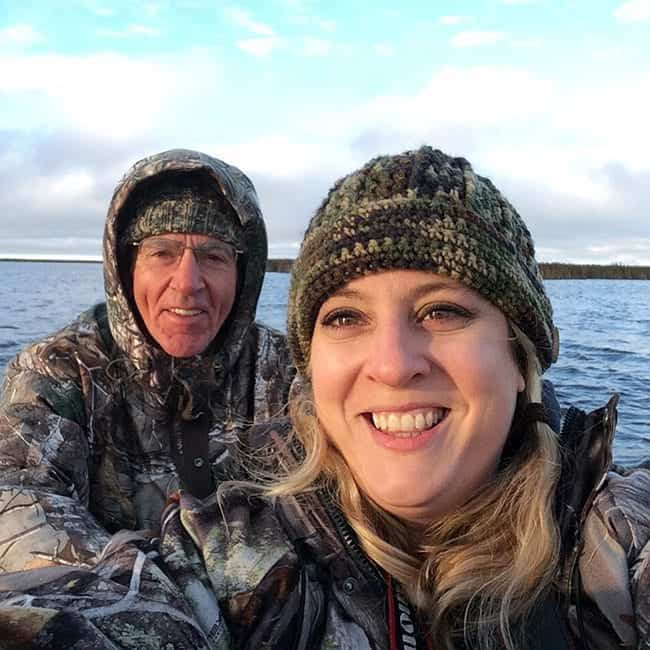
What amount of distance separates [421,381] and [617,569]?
668mm

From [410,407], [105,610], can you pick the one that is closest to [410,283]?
[410,407]

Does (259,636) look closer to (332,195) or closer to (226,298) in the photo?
(332,195)

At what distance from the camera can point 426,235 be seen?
6.37 ft

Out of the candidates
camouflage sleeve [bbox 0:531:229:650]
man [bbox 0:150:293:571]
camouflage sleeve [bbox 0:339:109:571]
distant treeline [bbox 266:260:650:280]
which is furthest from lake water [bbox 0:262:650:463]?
distant treeline [bbox 266:260:650:280]

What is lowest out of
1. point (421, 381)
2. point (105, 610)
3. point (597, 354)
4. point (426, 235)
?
point (597, 354)

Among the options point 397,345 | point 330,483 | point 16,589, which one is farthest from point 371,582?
point 16,589

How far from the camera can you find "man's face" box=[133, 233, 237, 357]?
4039 mm

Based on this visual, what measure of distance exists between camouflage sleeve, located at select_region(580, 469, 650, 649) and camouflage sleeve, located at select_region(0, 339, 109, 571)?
5.97 ft

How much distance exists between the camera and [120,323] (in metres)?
4.07

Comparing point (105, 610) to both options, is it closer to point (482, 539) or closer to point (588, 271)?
point (482, 539)

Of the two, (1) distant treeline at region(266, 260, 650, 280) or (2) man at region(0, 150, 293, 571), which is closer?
(2) man at region(0, 150, 293, 571)

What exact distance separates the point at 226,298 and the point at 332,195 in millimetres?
2186

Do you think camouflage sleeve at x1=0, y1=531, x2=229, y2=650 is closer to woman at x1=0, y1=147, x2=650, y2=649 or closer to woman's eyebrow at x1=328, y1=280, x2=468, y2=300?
woman at x1=0, y1=147, x2=650, y2=649

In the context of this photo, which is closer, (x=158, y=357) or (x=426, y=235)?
(x=426, y=235)
